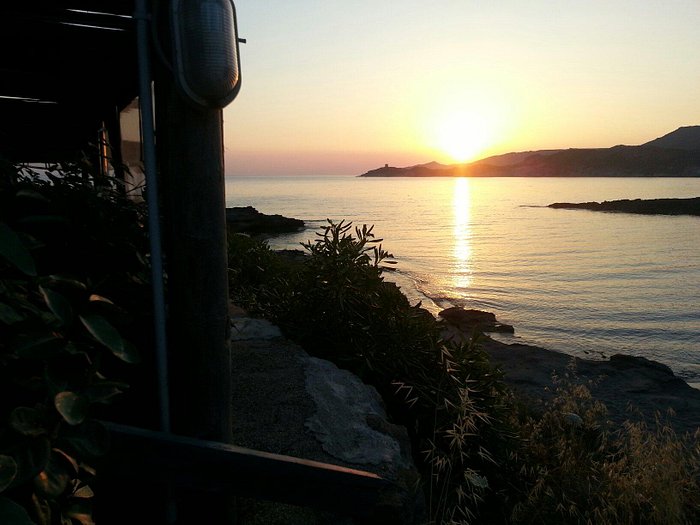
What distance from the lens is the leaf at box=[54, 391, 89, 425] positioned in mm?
1623

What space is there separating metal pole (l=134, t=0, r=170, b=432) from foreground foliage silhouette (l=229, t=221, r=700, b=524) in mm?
2393

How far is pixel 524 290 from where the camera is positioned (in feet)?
84.3

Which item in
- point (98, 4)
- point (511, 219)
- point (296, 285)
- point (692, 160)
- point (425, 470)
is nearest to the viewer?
point (98, 4)

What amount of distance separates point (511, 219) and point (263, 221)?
134 feet

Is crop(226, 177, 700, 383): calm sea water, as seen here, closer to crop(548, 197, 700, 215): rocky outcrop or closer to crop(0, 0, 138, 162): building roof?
crop(548, 197, 700, 215): rocky outcrop

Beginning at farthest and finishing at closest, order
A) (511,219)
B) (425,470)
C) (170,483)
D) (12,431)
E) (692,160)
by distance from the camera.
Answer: (692,160)
(511,219)
(425,470)
(170,483)
(12,431)

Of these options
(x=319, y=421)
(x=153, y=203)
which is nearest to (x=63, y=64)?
(x=153, y=203)

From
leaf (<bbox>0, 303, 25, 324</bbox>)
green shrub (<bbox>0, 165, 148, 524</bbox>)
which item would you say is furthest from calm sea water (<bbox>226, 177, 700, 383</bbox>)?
leaf (<bbox>0, 303, 25, 324</bbox>)

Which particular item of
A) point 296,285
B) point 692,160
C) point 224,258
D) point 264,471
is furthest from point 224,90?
point 692,160

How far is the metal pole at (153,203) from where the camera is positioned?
2414 millimetres

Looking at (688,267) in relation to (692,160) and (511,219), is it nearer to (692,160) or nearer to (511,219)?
(511,219)

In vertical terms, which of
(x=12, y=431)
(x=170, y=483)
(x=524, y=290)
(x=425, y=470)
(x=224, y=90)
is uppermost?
(x=224, y=90)

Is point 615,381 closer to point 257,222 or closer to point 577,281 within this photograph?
point 577,281

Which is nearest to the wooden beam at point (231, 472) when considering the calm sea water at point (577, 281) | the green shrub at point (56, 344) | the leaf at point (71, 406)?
the green shrub at point (56, 344)
